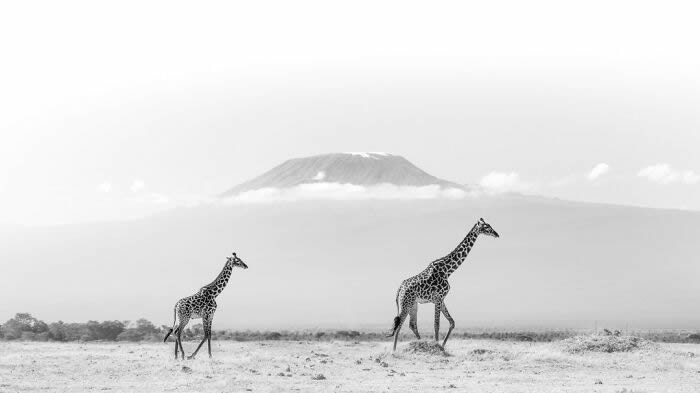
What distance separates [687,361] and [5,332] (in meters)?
37.7

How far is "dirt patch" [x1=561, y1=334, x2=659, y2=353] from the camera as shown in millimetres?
40469

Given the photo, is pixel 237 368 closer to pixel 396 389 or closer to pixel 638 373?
pixel 396 389

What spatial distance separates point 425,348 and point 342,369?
4.80m

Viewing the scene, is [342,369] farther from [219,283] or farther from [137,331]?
[137,331]

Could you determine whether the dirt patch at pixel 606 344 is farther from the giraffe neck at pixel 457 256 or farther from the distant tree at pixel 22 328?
the distant tree at pixel 22 328

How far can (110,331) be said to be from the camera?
56938 mm

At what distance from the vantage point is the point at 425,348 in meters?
39.3

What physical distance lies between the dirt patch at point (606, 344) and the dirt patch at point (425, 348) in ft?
19.0

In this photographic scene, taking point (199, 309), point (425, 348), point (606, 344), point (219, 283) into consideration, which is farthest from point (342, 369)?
point (606, 344)

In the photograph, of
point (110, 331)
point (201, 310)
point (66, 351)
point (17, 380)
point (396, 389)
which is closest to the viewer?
point (396, 389)

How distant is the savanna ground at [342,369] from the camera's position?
30938mm

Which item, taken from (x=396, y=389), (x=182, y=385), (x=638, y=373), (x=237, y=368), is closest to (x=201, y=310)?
(x=237, y=368)

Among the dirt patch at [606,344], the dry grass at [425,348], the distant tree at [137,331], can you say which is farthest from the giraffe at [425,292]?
the distant tree at [137,331]

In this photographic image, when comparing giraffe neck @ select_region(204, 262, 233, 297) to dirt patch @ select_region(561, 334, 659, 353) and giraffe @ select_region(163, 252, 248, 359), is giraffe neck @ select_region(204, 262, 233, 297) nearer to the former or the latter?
giraffe @ select_region(163, 252, 248, 359)
